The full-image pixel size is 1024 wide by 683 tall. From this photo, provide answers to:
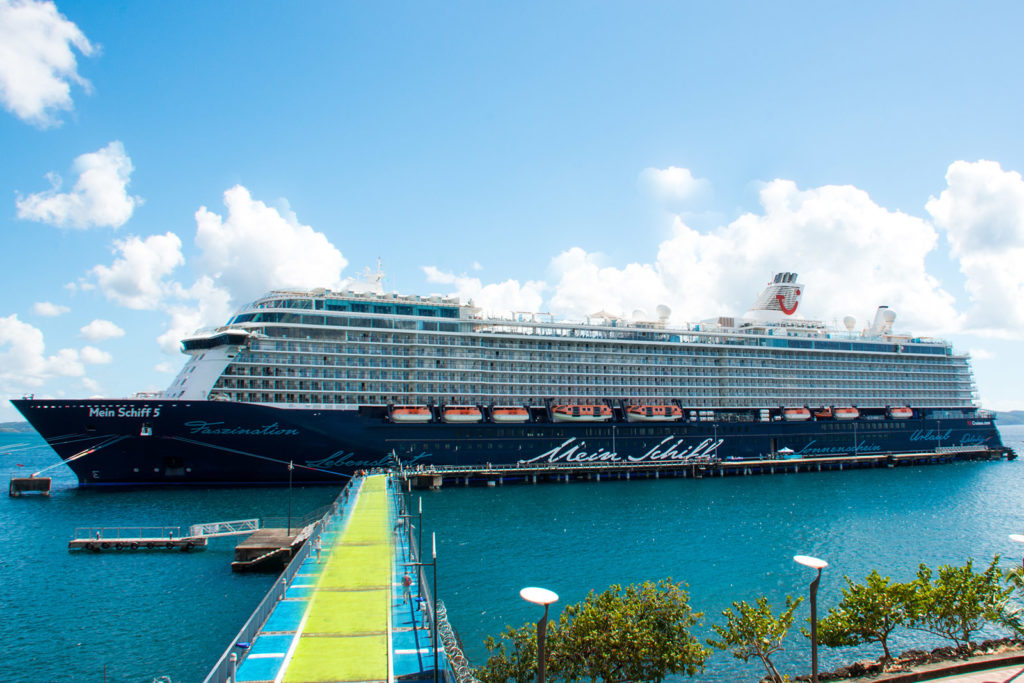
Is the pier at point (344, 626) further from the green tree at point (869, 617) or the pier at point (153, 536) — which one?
the pier at point (153, 536)

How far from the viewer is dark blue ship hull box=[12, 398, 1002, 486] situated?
46469 millimetres

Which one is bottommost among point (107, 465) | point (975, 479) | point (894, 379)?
point (975, 479)

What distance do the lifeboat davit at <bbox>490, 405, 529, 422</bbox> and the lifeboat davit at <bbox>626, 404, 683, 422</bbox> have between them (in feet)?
38.6

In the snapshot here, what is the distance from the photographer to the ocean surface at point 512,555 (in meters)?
21.7

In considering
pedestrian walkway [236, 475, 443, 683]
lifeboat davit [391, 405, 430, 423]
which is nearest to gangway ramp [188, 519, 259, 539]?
pedestrian walkway [236, 475, 443, 683]

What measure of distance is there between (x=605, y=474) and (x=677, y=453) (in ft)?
29.9

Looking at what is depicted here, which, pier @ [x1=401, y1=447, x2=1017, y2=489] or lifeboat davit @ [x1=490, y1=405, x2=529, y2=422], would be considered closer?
pier @ [x1=401, y1=447, x2=1017, y2=489]

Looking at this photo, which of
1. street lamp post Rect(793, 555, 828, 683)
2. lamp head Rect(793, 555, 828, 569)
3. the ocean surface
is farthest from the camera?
the ocean surface

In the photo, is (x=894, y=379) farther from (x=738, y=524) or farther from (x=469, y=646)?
(x=469, y=646)

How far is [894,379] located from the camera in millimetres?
83250

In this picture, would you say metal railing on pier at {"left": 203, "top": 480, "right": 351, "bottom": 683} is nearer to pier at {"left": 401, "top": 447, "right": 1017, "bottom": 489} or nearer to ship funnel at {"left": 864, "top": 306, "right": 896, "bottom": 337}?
pier at {"left": 401, "top": 447, "right": 1017, "bottom": 489}

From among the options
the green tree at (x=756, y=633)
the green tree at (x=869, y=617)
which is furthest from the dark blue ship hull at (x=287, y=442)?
the green tree at (x=869, y=617)

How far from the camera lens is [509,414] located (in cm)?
5912

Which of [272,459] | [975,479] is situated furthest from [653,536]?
[975,479]
